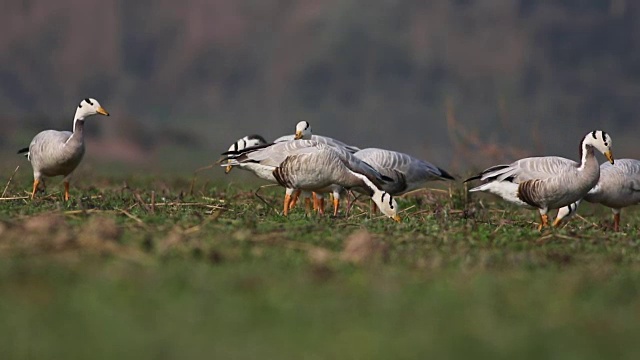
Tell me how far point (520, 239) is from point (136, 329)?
220 inches

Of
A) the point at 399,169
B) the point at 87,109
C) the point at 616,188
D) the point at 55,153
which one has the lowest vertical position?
the point at 616,188

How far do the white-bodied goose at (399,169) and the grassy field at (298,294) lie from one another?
512 cm

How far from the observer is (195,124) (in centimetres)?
9862

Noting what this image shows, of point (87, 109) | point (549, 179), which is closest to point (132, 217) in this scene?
point (549, 179)

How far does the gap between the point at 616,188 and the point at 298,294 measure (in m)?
8.70

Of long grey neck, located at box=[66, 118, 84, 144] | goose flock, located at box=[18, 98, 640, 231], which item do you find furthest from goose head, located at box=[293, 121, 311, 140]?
long grey neck, located at box=[66, 118, 84, 144]

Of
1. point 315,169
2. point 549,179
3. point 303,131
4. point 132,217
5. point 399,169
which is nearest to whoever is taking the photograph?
point 132,217

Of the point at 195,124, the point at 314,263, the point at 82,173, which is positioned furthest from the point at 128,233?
the point at 195,124

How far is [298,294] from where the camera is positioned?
266 inches

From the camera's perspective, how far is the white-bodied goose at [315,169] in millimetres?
13438

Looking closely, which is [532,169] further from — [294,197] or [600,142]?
[294,197]

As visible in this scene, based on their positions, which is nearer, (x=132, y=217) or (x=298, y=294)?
(x=298, y=294)

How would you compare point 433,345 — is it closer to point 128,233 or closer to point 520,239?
point 128,233

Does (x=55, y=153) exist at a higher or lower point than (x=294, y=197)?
higher
